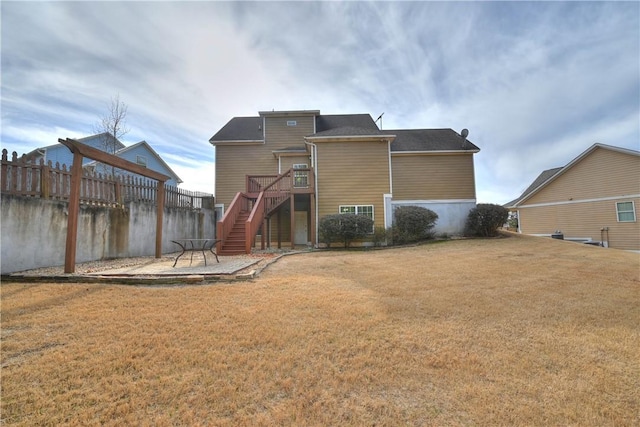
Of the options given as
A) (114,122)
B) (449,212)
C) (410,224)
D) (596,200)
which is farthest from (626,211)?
(114,122)

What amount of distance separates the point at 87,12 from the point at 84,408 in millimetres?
10865

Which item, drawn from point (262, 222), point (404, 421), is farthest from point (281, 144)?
point (404, 421)

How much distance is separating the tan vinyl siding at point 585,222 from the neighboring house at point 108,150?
1068 inches

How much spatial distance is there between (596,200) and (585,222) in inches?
57.6

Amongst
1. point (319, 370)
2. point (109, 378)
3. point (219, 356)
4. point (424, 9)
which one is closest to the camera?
point (109, 378)

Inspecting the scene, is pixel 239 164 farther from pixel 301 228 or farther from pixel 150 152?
pixel 150 152

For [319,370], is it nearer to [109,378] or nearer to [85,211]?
[109,378]

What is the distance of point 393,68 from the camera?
1314cm

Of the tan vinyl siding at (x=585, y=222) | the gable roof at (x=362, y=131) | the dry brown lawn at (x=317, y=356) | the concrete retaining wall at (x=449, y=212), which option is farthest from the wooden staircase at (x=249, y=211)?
the tan vinyl siding at (x=585, y=222)

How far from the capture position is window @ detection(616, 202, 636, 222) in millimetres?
14539

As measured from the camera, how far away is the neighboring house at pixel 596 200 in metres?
14.6

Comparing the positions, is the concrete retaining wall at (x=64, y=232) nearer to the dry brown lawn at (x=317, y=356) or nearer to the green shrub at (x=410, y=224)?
the dry brown lawn at (x=317, y=356)

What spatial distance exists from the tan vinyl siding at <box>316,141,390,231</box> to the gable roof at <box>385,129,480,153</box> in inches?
131

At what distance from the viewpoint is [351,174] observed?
1406cm
